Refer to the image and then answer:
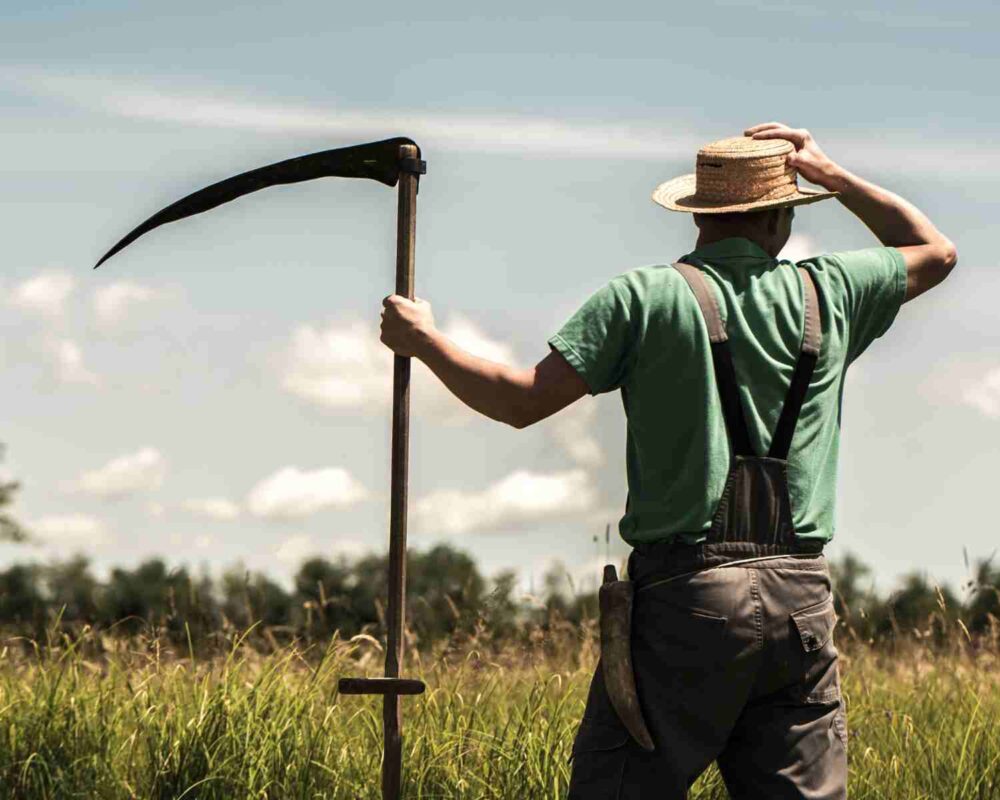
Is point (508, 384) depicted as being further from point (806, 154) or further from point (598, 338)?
point (806, 154)

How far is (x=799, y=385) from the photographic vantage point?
3693mm

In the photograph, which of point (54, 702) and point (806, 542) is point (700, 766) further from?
point (54, 702)

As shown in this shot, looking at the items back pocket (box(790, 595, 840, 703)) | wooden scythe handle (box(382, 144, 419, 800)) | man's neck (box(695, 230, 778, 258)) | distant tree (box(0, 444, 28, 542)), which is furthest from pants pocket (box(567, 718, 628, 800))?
distant tree (box(0, 444, 28, 542))

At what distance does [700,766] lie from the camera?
3660 mm

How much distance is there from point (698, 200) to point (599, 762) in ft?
5.37

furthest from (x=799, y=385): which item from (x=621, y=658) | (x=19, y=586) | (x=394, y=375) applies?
(x=19, y=586)

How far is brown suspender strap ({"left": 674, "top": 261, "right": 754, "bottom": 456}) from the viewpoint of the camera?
3.61m

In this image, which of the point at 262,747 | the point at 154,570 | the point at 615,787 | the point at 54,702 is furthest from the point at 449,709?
the point at 154,570

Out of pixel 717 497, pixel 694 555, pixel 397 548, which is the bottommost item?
pixel 397 548

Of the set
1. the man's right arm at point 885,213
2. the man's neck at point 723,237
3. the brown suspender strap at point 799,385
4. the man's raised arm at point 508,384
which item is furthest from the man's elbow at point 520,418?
the man's right arm at point 885,213

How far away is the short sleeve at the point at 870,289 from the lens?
13.0ft

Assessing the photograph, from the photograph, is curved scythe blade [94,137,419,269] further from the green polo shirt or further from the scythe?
the green polo shirt

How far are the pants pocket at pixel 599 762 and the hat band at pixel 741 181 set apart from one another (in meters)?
1.54

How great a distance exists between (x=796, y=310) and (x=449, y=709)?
2807mm
